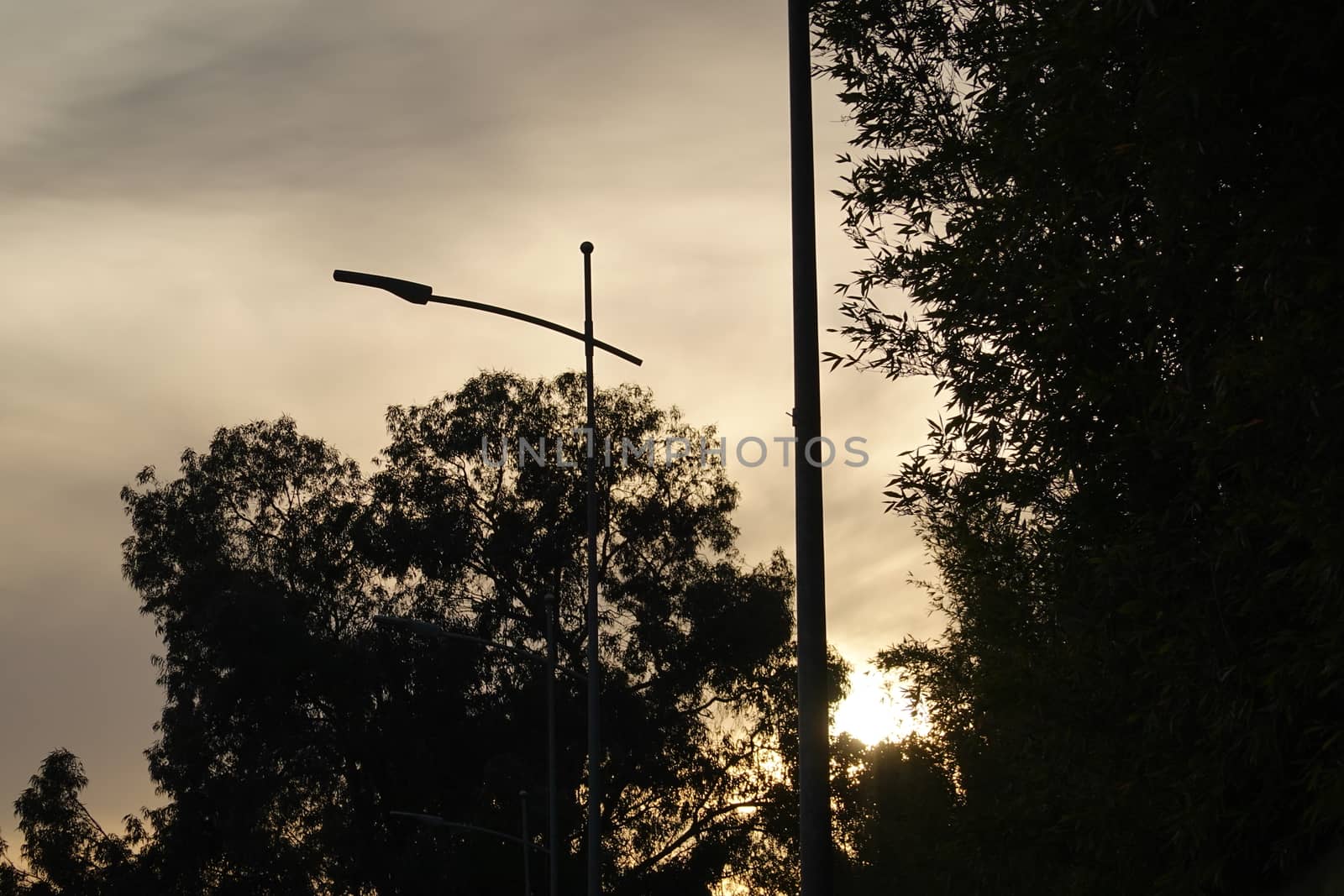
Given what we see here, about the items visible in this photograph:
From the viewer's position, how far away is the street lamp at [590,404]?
16531mm

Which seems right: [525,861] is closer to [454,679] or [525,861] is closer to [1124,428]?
[454,679]

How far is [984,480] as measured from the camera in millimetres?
12164

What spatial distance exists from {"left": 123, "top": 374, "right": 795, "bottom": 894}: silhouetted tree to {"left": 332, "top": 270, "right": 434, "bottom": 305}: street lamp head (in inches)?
906

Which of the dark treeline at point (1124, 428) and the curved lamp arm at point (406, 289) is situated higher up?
the curved lamp arm at point (406, 289)

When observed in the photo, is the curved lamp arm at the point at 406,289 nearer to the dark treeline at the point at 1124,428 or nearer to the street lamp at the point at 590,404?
the street lamp at the point at 590,404

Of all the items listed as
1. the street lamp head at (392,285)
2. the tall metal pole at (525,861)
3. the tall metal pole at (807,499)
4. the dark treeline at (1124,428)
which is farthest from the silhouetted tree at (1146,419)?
the tall metal pole at (525,861)

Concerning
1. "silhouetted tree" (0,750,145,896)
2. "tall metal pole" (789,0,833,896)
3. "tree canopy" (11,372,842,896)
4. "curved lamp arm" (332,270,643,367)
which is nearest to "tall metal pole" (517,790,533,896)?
"tree canopy" (11,372,842,896)

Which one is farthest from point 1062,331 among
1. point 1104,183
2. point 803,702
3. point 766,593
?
point 766,593

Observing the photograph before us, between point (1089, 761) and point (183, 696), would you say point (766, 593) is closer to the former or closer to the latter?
point (183, 696)

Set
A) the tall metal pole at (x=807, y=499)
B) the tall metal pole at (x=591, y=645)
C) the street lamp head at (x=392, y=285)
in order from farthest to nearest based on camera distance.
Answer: the tall metal pole at (x=591, y=645), the street lamp head at (x=392, y=285), the tall metal pole at (x=807, y=499)

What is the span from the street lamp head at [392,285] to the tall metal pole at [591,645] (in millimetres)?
2790

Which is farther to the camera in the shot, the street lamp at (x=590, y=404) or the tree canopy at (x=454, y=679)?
the tree canopy at (x=454, y=679)

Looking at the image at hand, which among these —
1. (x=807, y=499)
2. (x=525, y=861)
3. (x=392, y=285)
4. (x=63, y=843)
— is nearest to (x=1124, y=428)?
(x=807, y=499)

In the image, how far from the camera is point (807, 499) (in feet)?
26.7
